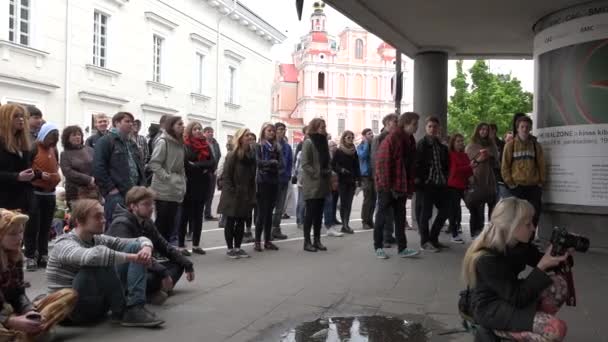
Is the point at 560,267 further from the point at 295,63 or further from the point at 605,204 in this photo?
the point at 295,63

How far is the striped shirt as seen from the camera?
4684 mm

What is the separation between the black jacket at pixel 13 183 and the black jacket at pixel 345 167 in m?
6.01

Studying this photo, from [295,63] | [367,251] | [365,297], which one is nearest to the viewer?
[365,297]

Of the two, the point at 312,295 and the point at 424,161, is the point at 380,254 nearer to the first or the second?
the point at 424,161

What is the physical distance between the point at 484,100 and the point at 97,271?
1784 inches

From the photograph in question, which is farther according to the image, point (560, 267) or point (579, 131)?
point (579, 131)

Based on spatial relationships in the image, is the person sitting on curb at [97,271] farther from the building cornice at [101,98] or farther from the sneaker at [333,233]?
the building cornice at [101,98]

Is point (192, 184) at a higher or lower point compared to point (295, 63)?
lower

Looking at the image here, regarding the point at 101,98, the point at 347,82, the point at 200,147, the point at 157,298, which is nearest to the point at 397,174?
the point at 200,147

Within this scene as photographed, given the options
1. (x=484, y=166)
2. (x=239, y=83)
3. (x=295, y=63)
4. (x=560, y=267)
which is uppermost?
(x=295, y=63)

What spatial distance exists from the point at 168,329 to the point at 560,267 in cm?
300

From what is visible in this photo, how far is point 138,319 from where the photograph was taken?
498 centimetres

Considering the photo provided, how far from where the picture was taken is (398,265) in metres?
7.84

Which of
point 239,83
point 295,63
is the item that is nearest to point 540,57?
point 239,83
